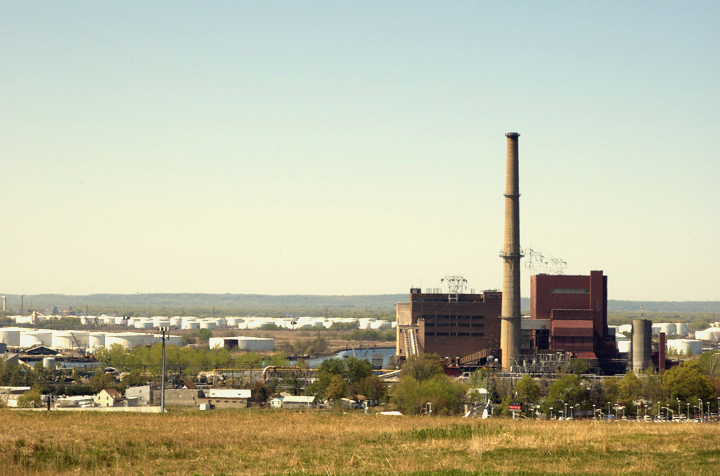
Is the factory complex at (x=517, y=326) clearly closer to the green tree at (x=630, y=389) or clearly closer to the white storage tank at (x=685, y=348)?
the green tree at (x=630, y=389)

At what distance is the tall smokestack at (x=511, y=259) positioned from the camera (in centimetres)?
A: 11044

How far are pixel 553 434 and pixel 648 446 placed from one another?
3510 mm

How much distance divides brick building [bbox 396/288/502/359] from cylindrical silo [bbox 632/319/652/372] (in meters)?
23.3

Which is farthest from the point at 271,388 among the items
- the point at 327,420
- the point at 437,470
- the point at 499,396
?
the point at 437,470

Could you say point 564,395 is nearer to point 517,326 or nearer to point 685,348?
point 517,326

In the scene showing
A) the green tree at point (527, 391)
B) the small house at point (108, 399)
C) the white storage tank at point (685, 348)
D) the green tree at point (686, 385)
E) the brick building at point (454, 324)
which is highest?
the brick building at point (454, 324)

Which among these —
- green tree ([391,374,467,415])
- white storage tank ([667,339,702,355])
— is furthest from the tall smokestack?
white storage tank ([667,339,702,355])

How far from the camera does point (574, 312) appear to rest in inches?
4697

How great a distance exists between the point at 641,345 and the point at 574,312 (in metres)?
10.8

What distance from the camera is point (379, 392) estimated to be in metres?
92.2

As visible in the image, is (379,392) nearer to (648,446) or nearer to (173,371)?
(173,371)

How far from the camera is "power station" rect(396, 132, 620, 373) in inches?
4387

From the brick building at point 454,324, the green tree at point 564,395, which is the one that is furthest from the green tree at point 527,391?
the brick building at point 454,324

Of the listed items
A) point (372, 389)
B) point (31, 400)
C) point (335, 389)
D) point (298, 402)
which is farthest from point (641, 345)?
point (31, 400)
